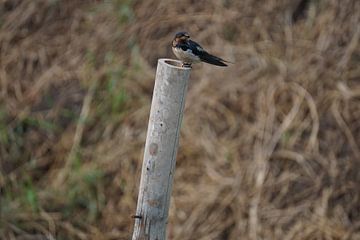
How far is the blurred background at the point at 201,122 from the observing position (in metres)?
5.09

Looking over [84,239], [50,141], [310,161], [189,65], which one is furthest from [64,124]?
[189,65]

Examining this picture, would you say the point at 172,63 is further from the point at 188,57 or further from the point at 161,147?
the point at 161,147

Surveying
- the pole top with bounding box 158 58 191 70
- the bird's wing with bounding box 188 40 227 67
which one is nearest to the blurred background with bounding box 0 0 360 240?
the bird's wing with bounding box 188 40 227 67

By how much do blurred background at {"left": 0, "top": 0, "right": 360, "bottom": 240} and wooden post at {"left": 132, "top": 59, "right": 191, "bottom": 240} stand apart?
82.0 inches

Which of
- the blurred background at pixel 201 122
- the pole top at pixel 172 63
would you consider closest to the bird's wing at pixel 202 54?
the pole top at pixel 172 63

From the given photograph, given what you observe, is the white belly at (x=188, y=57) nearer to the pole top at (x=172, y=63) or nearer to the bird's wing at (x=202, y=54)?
the bird's wing at (x=202, y=54)

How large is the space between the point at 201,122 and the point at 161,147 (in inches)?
109

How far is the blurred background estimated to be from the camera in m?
5.09

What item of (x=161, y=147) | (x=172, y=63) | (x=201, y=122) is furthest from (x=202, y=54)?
(x=201, y=122)

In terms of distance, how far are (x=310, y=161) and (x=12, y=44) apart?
309cm

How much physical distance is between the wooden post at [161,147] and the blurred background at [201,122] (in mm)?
2084

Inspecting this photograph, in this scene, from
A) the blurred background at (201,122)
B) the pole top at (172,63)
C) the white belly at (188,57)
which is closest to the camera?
the pole top at (172,63)

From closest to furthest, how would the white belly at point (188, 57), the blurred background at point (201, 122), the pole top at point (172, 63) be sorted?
the pole top at point (172, 63) < the white belly at point (188, 57) < the blurred background at point (201, 122)

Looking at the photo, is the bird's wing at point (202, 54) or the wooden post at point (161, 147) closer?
the wooden post at point (161, 147)
